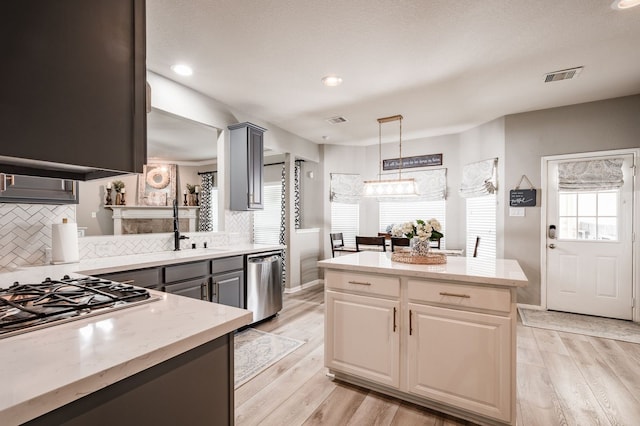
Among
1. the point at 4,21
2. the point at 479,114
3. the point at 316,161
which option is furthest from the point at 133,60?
the point at 316,161

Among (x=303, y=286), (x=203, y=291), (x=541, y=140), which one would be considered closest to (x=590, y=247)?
(x=541, y=140)

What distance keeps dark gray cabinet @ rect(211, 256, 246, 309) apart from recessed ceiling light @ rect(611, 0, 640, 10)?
3714 mm

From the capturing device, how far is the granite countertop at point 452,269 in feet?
5.99

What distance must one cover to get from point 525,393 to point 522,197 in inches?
113

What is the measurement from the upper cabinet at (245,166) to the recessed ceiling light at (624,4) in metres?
3.39

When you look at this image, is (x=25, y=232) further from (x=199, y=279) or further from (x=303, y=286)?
(x=303, y=286)

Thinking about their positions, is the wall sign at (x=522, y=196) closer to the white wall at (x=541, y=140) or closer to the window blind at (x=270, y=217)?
the white wall at (x=541, y=140)

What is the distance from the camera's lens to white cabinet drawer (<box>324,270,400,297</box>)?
2.17 m

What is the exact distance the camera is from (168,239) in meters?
3.31

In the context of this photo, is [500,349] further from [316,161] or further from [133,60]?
[316,161]

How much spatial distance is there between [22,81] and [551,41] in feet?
11.2

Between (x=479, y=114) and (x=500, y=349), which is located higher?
(x=479, y=114)

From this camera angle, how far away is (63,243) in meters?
2.32

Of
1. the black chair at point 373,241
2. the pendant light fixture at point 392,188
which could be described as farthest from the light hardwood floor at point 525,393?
the black chair at point 373,241
